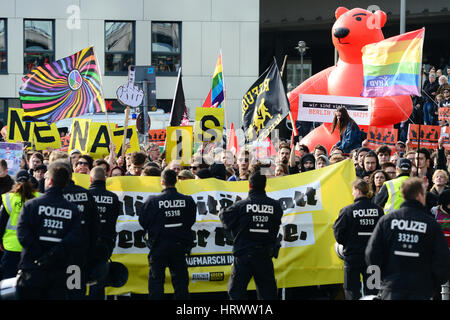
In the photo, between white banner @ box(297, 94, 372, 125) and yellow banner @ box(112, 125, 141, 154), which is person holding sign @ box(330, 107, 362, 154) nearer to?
white banner @ box(297, 94, 372, 125)

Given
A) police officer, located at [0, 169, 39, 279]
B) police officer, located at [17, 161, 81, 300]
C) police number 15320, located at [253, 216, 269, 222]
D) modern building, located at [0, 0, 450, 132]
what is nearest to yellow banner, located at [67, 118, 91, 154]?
police officer, located at [0, 169, 39, 279]

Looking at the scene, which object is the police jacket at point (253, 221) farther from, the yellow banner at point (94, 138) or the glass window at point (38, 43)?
the glass window at point (38, 43)

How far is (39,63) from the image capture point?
2828cm

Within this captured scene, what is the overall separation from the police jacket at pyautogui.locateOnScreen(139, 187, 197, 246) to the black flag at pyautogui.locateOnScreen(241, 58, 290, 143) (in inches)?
179

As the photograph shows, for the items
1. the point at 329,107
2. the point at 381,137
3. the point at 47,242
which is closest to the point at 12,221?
the point at 47,242

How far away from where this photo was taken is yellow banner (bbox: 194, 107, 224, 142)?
13406 millimetres

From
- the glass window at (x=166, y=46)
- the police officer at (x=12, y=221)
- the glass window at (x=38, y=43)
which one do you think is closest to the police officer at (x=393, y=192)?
the police officer at (x=12, y=221)

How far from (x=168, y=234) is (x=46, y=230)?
1.80 meters

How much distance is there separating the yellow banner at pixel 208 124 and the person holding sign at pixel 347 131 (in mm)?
2376

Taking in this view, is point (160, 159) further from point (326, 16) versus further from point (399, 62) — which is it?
point (326, 16)

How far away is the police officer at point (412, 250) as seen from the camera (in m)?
6.63

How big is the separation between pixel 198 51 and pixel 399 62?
17062 millimetres

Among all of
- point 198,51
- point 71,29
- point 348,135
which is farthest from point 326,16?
point 348,135

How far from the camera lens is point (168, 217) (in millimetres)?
8492
